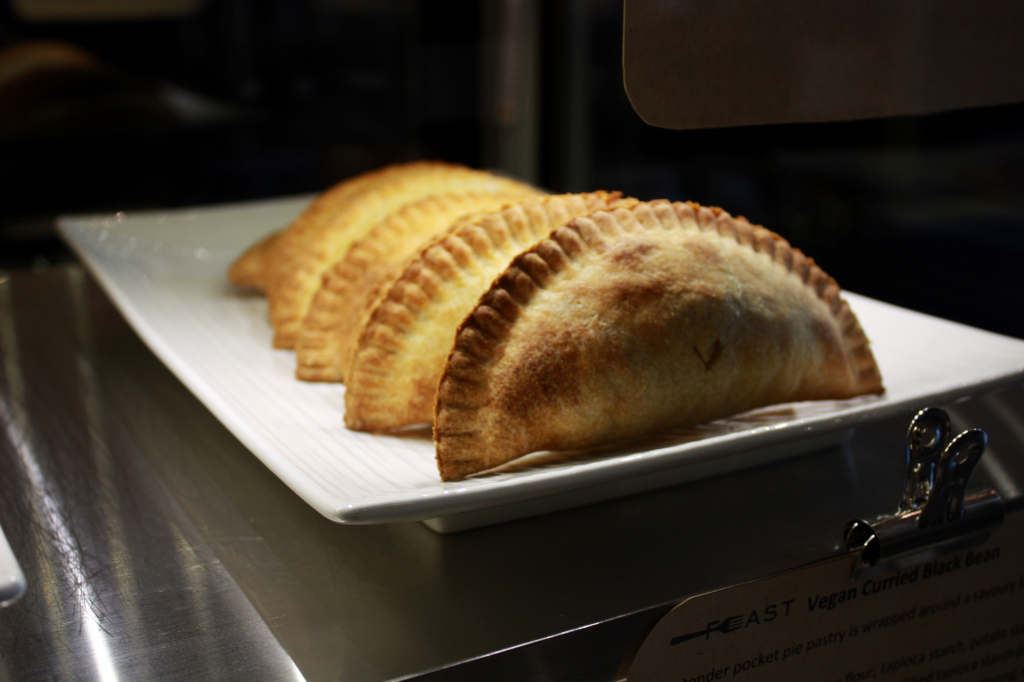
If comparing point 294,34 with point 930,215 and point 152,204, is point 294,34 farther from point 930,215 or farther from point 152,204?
point 930,215

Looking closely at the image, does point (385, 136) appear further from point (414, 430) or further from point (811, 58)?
point (811, 58)

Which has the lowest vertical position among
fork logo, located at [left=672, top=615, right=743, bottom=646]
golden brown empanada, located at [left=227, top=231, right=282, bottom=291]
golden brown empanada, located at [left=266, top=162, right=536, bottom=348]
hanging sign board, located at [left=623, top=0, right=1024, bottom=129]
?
fork logo, located at [left=672, top=615, right=743, bottom=646]

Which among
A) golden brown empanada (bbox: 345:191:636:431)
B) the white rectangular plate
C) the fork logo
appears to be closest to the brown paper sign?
the fork logo

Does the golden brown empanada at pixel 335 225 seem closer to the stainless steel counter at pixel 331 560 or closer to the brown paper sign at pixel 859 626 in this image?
the stainless steel counter at pixel 331 560

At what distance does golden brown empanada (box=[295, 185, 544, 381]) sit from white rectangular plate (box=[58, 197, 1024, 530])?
0.04 metres

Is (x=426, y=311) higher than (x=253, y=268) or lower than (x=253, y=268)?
higher

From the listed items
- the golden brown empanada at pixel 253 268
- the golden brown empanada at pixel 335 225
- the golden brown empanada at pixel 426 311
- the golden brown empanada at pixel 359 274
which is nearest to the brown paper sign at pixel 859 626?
the golden brown empanada at pixel 426 311

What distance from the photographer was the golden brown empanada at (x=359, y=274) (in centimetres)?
100

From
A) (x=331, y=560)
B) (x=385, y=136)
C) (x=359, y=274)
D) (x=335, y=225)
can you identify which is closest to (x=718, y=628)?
(x=331, y=560)

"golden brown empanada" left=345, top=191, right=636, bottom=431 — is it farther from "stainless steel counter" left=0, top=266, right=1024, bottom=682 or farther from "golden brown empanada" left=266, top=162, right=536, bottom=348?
"golden brown empanada" left=266, top=162, right=536, bottom=348

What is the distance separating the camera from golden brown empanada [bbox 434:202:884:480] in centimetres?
72

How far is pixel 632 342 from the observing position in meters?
0.75

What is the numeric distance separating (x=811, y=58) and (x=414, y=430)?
1.50 ft

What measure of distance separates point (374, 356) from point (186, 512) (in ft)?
0.69
